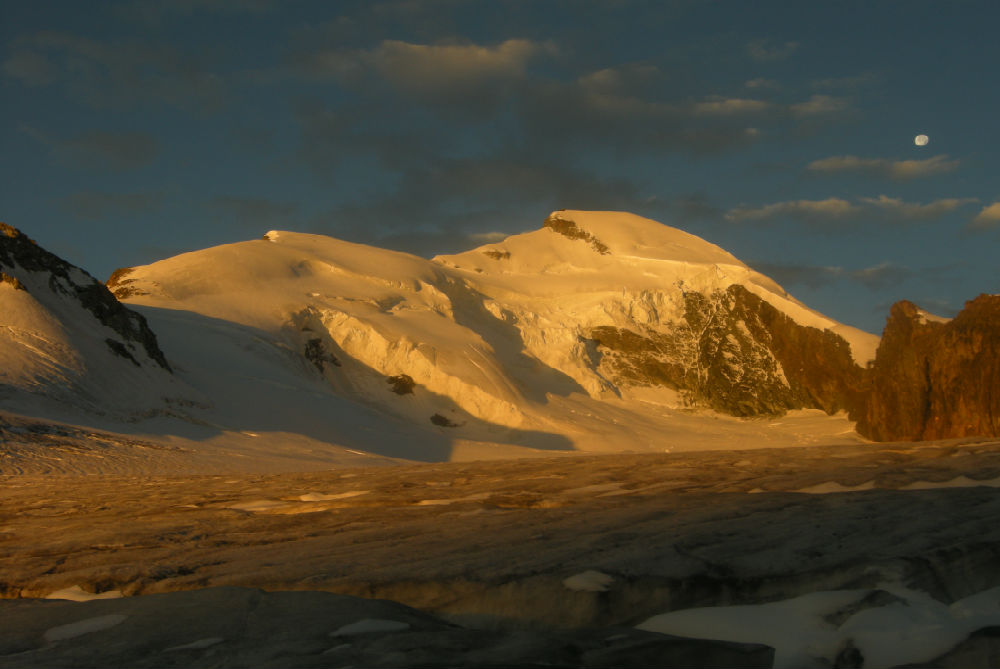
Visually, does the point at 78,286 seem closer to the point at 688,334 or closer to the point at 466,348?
the point at 466,348

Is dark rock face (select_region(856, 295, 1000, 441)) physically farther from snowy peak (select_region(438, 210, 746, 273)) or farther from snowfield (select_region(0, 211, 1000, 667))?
snowfield (select_region(0, 211, 1000, 667))

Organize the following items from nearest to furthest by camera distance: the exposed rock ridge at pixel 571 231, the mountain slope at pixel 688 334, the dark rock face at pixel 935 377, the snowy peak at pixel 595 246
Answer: the dark rock face at pixel 935 377
the mountain slope at pixel 688 334
the snowy peak at pixel 595 246
the exposed rock ridge at pixel 571 231

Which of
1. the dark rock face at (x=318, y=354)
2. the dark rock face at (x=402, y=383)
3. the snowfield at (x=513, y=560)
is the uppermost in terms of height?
the dark rock face at (x=318, y=354)

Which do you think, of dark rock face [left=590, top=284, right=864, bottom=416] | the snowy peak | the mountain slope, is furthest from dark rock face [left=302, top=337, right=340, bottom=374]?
the snowy peak

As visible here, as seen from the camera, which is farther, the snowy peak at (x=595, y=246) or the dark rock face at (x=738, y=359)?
the snowy peak at (x=595, y=246)

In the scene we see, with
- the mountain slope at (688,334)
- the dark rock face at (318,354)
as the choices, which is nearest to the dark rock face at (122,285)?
the dark rock face at (318,354)

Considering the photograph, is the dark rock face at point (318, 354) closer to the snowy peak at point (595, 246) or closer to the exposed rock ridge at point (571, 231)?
the snowy peak at point (595, 246)

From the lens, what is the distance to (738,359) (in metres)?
44.0

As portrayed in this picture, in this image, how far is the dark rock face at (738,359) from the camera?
1636 inches

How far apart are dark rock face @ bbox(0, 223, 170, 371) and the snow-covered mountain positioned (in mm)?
25

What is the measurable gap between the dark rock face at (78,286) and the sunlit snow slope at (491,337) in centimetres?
182

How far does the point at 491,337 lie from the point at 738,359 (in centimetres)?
1398

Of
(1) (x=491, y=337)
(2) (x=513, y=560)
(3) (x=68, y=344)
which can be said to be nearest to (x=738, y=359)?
(1) (x=491, y=337)

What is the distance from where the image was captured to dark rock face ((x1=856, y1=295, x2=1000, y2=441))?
30984mm
